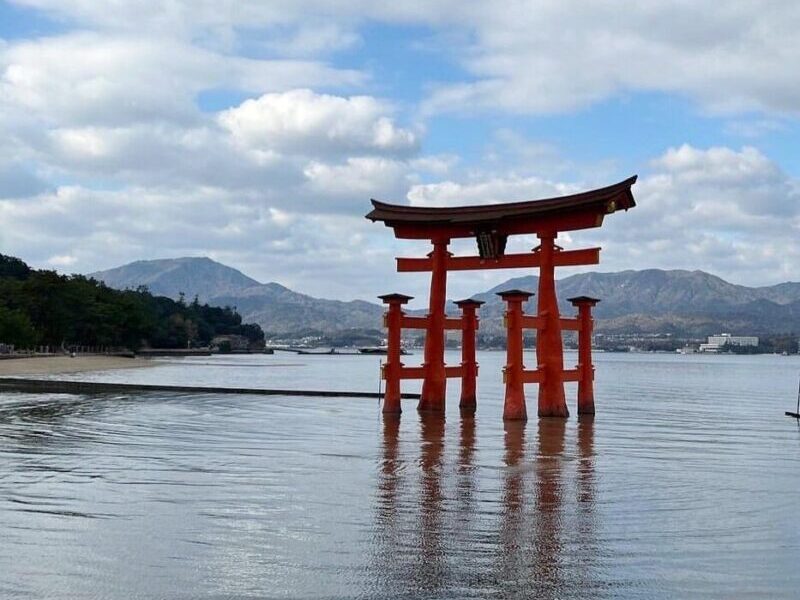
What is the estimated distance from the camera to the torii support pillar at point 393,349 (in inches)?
894

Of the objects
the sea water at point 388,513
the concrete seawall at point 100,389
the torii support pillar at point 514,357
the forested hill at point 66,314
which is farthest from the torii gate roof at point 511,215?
the forested hill at point 66,314

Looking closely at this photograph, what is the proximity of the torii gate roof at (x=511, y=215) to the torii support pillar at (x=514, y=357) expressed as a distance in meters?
1.76

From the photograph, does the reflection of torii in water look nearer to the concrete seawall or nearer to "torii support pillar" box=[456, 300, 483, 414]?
"torii support pillar" box=[456, 300, 483, 414]

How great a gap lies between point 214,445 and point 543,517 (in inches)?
328

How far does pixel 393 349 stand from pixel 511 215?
190 inches

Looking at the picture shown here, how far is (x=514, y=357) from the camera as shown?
21.2 meters

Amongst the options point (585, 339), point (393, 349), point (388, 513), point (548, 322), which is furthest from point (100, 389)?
point (388, 513)

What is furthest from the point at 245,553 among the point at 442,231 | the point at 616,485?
the point at 442,231

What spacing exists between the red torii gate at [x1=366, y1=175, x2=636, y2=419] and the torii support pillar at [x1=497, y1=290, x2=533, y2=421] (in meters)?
0.03

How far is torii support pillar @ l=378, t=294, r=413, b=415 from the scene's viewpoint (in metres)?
22.7

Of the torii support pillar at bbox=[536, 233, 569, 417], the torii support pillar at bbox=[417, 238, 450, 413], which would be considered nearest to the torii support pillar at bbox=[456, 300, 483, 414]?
the torii support pillar at bbox=[417, 238, 450, 413]

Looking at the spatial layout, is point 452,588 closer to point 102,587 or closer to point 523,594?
point 523,594

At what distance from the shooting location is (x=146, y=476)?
12078mm

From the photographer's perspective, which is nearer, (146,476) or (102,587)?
(102,587)
